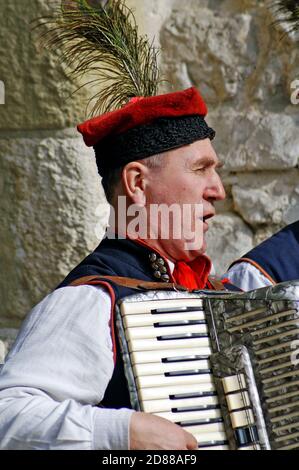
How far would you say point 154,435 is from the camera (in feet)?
7.70

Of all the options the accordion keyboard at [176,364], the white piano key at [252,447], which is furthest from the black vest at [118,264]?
the white piano key at [252,447]

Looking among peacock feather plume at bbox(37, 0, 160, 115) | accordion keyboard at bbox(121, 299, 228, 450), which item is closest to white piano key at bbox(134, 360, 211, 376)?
accordion keyboard at bbox(121, 299, 228, 450)

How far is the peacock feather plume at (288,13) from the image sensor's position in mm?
3389

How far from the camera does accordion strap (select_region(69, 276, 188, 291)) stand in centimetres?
254

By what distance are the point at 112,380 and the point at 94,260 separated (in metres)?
0.34

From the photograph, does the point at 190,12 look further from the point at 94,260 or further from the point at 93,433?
the point at 93,433

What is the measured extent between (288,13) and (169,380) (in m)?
1.47

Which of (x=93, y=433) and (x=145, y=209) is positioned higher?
(x=145, y=209)

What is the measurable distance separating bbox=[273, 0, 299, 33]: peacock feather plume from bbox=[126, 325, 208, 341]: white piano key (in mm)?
1290

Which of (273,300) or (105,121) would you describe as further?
(105,121)

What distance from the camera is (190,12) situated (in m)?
3.63
